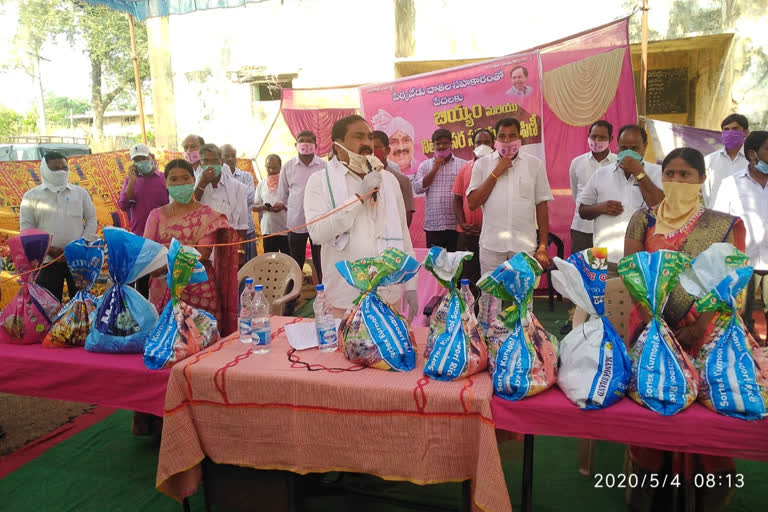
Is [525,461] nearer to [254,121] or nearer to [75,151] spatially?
[254,121]

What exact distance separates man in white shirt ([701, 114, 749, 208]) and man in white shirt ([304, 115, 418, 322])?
3.32m

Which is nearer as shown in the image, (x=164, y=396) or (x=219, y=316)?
(x=164, y=396)

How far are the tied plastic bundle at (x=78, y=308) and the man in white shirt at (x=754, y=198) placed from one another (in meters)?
4.20

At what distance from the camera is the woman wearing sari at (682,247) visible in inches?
72.1

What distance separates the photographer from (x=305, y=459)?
187cm

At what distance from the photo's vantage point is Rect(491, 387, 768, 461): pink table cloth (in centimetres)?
147

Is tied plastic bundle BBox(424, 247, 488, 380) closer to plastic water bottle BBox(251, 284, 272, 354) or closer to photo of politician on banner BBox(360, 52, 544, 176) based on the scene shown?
plastic water bottle BBox(251, 284, 272, 354)

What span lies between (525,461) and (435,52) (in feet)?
27.8

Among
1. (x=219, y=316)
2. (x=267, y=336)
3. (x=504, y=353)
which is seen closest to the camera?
(x=504, y=353)

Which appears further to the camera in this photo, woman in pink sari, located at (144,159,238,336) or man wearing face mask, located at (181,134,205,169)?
man wearing face mask, located at (181,134,205,169)

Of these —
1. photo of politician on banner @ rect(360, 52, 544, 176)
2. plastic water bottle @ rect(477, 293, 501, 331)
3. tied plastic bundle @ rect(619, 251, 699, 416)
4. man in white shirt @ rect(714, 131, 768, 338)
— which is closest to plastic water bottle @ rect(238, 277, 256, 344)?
plastic water bottle @ rect(477, 293, 501, 331)

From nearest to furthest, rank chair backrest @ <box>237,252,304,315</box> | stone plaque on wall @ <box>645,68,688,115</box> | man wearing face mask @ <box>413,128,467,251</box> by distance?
chair backrest @ <box>237,252,304,315</box> → man wearing face mask @ <box>413,128,467,251</box> → stone plaque on wall @ <box>645,68,688,115</box>

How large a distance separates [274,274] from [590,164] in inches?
113

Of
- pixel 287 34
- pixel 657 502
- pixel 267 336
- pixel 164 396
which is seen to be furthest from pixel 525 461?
pixel 287 34
